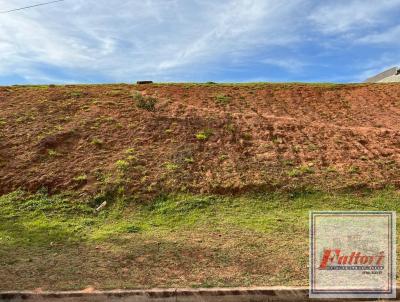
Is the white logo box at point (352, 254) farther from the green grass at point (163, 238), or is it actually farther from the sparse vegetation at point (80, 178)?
the sparse vegetation at point (80, 178)

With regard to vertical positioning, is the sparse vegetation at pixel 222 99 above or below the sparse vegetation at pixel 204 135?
above

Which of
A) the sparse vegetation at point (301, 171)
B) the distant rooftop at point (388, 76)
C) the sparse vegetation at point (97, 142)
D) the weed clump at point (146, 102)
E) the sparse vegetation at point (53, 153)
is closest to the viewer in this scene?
the sparse vegetation at point (301, 171)

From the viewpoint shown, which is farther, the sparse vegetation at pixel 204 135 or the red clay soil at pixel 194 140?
the sparse vegetation at pixel 204 135

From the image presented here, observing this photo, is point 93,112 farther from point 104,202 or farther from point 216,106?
point 104,202

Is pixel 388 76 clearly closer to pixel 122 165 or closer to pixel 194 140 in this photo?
pixel 194 140

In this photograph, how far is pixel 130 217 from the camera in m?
7.91

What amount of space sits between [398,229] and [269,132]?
4756 millimetres

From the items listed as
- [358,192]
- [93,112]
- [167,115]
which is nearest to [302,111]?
[167,115]

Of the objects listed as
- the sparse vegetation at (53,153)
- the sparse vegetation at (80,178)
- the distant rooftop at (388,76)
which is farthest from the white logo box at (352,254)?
the distant rooftop at (388,76)

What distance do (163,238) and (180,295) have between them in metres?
1.99

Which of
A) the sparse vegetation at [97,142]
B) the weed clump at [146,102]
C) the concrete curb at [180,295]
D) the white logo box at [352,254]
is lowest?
the concrete curb at [180,295]

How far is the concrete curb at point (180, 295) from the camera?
4.82 meters

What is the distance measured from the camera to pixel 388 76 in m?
24.4

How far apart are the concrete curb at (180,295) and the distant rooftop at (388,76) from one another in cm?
1908
